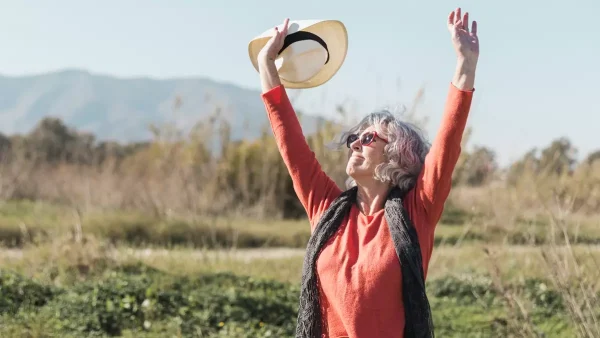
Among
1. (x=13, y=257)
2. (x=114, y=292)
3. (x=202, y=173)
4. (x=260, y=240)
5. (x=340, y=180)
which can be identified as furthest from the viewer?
(x=202, y=173)

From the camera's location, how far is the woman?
9.26 feet

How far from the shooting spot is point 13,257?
27.9 feet

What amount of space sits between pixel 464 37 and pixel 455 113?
26 cm

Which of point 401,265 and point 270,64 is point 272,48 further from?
point 401,265

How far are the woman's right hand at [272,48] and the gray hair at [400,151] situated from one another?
1.40ft

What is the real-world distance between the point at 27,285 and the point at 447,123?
4558 millimetres

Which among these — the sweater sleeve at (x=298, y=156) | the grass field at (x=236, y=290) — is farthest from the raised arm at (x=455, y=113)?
the grass field at (x=236, y=290)

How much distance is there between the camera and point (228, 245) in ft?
36.7

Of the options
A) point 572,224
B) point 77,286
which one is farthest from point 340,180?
point 77,286

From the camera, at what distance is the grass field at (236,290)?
5391 mm

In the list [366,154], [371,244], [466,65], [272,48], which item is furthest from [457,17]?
[371,244]

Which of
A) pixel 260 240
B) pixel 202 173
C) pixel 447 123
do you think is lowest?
pixel 260 240

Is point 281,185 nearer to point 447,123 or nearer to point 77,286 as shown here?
point 77,286

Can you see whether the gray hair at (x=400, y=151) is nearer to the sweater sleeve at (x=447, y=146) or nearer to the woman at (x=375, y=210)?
the woman at (x=375, y=210)
